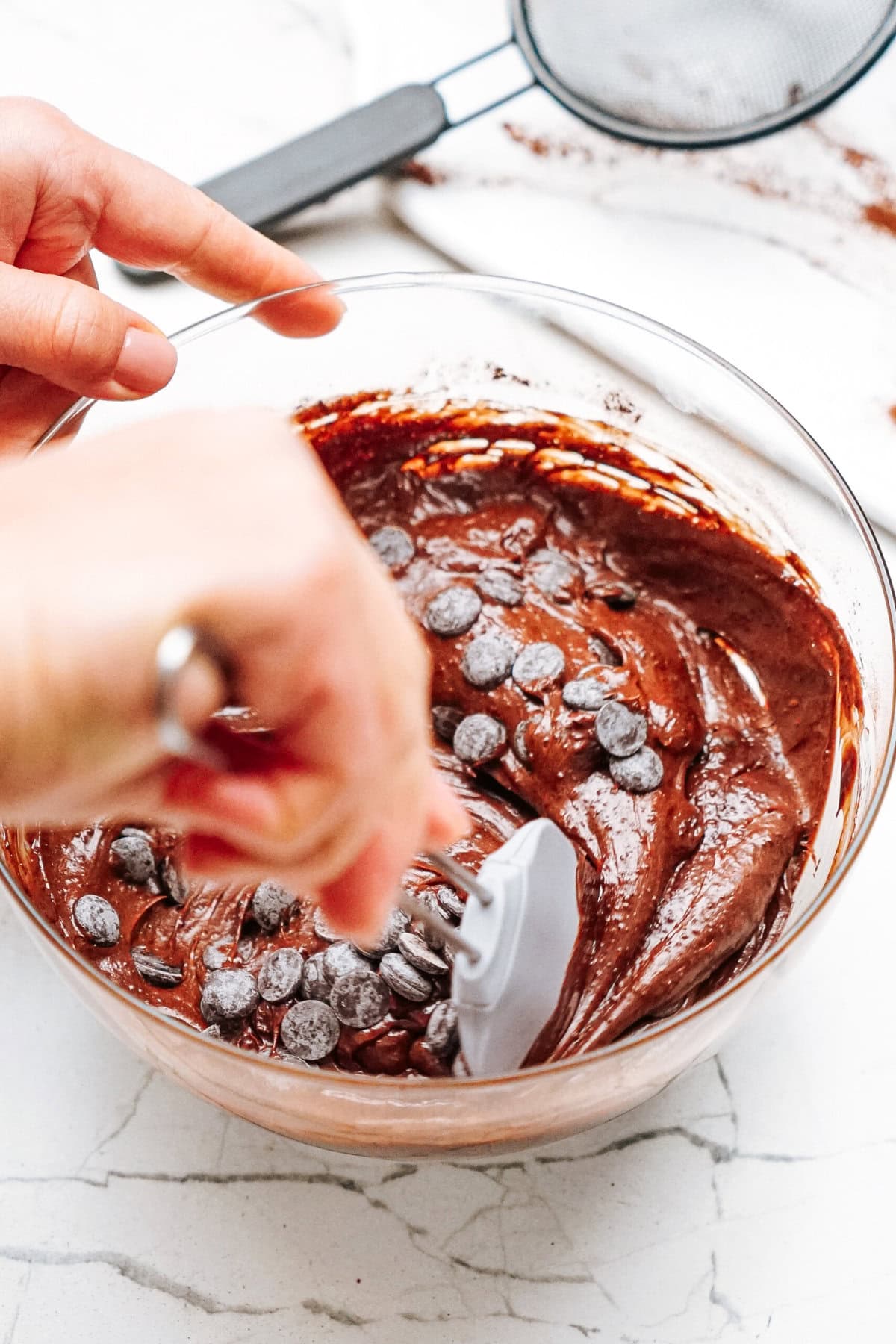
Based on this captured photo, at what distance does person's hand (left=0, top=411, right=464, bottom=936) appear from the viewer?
63 cm

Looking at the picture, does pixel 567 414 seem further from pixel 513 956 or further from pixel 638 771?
pixel 513 956

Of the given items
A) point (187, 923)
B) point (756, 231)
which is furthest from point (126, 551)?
point (756, 231)

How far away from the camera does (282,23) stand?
188cm

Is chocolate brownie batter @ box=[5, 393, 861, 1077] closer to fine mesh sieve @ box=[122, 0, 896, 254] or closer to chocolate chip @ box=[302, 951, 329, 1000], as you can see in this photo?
chocolate chip @ box=[302, 951, 329, 1000]

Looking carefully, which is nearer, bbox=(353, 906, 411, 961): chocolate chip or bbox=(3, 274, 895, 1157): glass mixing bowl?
bbox=(3, 274, 895, 1157): glass mixing bowl

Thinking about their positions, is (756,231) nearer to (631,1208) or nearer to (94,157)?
(94,157)

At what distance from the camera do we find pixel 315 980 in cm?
115

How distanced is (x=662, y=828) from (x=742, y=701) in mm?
187

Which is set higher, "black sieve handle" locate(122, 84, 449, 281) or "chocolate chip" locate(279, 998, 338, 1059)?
"black sieve handle" locate(122, 84, 449, 281)

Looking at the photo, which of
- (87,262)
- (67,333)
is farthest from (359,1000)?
(87,262)

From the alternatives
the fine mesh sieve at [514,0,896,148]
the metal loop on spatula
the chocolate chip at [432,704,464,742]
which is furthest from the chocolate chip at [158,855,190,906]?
the fine mesh sieve at [514,0,896,148]

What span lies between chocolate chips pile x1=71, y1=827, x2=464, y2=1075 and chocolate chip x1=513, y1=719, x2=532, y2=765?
8.7 inches

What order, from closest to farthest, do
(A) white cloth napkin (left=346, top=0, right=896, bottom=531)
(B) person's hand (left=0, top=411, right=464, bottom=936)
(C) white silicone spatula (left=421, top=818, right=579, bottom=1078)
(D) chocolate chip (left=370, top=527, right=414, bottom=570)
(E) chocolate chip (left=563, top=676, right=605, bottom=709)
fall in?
(B) person's hand (left=0, top=411, right=464, bottom=936), (C) white silicone spatula (left=421, top=818, right=579, bottom=1078), (E) chocolate chip (left=563, top=676, right=605, bottom=709), (D) chocolate chip (left=370, top=527, right=414, bottom=570), (A) white cloth napkin (left=346, top=0, right=896, bottom=531)

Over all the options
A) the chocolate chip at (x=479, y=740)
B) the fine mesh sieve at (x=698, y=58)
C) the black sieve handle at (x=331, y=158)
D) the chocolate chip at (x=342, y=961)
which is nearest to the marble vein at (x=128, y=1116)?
the chocolate chip at (x=342, y=961)
